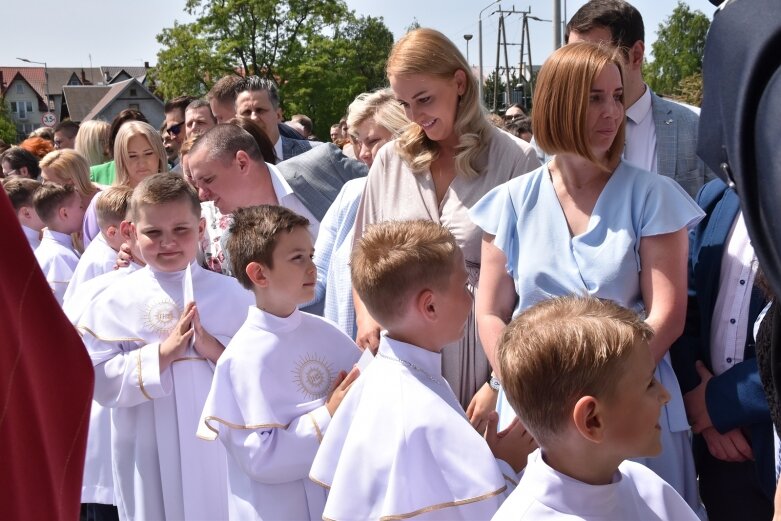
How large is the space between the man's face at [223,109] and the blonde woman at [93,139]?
1670mm

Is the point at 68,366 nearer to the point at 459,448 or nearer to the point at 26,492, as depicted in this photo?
the point at 26,492

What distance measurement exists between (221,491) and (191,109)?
13.3 ft

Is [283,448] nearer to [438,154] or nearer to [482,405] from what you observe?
[482,405]

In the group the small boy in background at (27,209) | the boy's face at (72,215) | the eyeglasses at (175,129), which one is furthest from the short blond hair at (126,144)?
the eyeglasses at (175,129)

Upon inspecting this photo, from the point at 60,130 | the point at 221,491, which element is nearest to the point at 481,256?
the point at 221,491

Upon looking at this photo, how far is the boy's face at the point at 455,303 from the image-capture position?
2836 millimetres

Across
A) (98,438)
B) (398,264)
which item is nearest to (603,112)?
(398,264)

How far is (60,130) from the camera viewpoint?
12.1m

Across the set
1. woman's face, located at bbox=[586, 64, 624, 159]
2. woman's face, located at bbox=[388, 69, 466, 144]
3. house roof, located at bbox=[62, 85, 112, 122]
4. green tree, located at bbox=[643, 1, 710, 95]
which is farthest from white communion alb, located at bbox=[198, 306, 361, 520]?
house roof, located at bbox=[62, 85, 112, 122]

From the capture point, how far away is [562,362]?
6.83ft

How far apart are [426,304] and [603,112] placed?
2.92ft

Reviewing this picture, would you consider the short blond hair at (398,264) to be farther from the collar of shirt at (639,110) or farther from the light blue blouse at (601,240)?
the collar of shirt at (639,110)

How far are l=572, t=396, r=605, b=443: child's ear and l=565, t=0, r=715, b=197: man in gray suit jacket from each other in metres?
1.91

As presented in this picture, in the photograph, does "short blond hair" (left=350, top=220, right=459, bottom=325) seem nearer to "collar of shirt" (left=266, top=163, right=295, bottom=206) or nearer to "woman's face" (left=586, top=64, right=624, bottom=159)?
"woman's face" (left=586, top=64, right=624, bottom=159)
